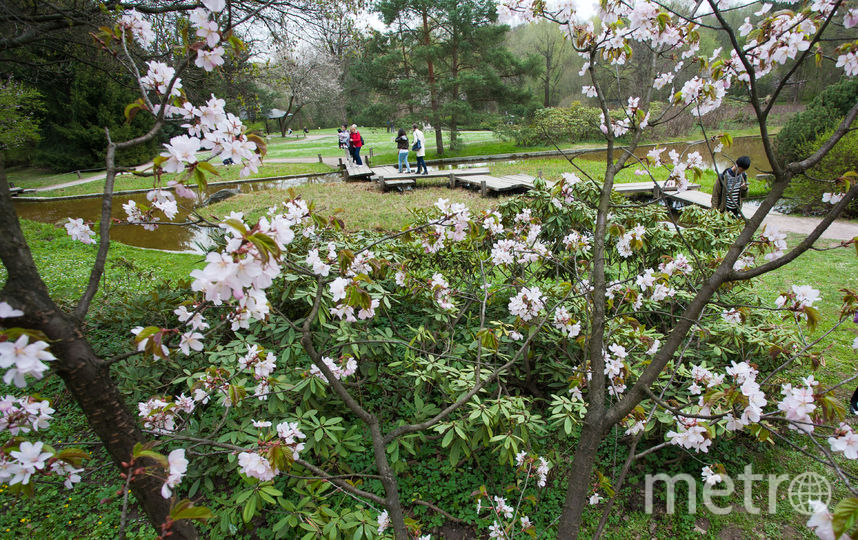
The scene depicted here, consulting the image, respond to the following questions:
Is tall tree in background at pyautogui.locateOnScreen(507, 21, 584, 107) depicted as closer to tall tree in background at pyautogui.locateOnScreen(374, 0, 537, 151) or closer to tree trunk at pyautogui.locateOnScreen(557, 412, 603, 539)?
tall tree in background at pyautogui.locateOnScreen(374, 0, 537, 151)

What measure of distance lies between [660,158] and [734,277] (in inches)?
61.9

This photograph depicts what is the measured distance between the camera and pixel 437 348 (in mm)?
2895

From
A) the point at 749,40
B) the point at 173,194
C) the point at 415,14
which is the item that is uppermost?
the point at 415,14

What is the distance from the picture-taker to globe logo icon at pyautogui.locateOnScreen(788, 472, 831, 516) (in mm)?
2477

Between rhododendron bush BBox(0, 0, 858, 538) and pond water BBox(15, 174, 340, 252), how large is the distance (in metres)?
2.09

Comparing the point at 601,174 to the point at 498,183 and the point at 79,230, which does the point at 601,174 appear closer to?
the point at 498,183

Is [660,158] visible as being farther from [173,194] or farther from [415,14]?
[415,14]

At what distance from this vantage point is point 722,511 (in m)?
2.49

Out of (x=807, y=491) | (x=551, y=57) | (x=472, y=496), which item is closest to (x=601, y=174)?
(x=807, y=491)

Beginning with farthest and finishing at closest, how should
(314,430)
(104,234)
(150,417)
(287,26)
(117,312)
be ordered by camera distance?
1. (287,26)
2. (117,312)
3. (314,430)
4. (150,417)
5. (104,234)

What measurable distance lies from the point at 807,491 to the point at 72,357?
12.4ft

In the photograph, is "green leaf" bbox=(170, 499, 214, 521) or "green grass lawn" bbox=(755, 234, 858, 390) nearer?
"green leaf" bbox=(170, 499, 214, 521)

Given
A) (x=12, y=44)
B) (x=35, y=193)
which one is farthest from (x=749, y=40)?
(x=35, y=193)

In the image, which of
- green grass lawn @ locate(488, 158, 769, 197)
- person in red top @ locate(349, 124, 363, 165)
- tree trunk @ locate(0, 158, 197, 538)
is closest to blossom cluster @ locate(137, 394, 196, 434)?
tree trunk @ locate(0, 158, 197, 538)
